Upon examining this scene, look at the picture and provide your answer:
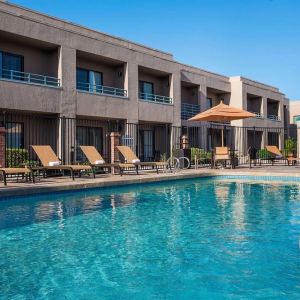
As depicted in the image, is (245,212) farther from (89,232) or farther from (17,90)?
(17,90)

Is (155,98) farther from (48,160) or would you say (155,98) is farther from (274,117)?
(274,117)

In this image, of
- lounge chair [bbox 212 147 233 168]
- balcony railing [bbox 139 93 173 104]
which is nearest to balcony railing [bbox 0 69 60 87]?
balcony railing [bbox 139 93 173 104]

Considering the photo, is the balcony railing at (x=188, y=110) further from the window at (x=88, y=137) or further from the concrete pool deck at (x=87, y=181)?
the concrete pool deck at (x=87, y=181)

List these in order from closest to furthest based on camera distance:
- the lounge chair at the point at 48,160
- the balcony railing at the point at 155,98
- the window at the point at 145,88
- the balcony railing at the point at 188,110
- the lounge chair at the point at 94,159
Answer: the lounge chair at the point at 48,160 → the lounge chair at the point at 94,159 → the balcony railing at the point at 155,98 → the window at the point at 145,88 → the balcony railing at the point at 188,110

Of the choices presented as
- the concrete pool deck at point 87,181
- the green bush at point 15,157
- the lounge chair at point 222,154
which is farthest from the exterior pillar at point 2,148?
the lounge chair at point 222,154

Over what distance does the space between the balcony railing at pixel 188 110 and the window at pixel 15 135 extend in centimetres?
1166

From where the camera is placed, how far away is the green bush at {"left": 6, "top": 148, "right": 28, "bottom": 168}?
47.9 ft

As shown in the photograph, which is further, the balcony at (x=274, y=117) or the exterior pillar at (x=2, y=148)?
the balcony at (x=274, y=117)

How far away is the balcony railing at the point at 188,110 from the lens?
26027 mm

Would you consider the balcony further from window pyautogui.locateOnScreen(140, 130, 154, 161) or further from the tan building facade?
window pyautogui.locateOnScreen(140, 130, 154, 161)

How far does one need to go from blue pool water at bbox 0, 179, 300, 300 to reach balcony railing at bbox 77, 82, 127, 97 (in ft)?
37.5

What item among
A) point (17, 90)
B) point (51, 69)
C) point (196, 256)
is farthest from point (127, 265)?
point (51, 69)

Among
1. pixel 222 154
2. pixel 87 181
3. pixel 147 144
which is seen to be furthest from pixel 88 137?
pixel 87 181

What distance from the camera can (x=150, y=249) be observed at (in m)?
5.02
